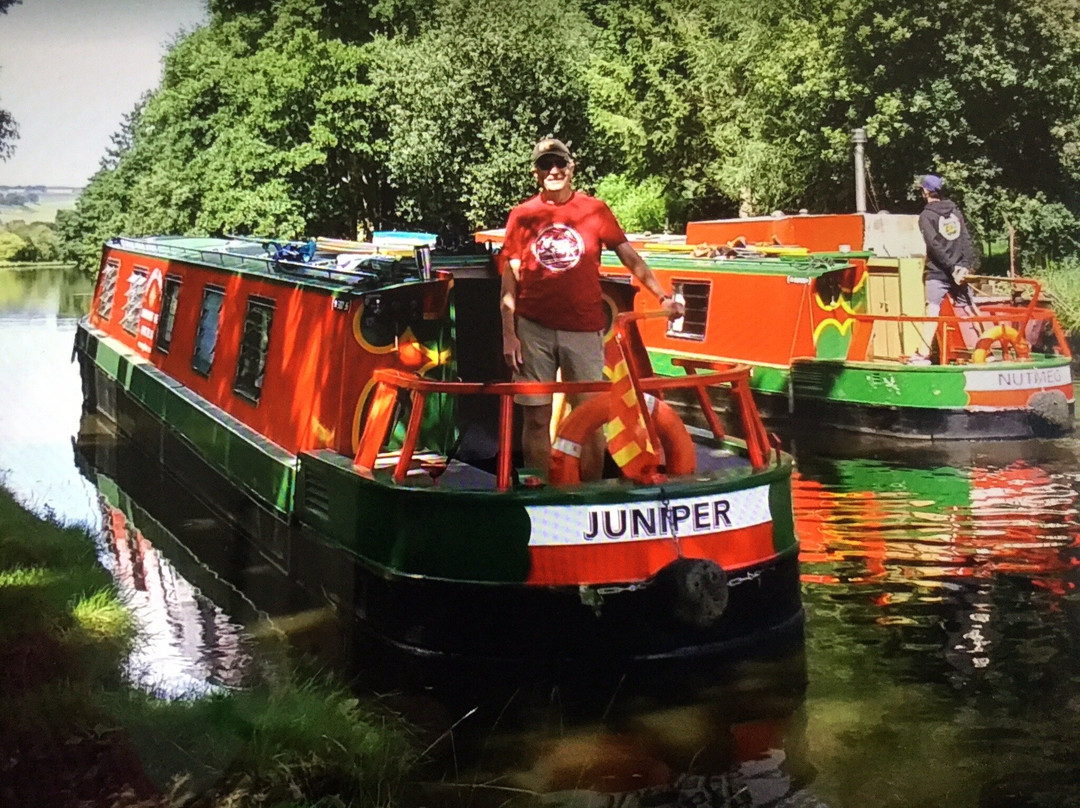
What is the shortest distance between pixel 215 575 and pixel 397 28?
2437 millimetres

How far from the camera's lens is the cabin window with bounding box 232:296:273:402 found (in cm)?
620

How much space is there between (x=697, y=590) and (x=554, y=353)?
100 cm

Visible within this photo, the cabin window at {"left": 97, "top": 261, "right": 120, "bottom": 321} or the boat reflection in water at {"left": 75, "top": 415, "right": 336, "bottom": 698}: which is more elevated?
the cabin window at {"left": 97, "top": 261, "right": 120, "bottom": 321}

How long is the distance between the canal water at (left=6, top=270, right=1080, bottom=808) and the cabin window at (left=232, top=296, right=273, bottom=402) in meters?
0.71

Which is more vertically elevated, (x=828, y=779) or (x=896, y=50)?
(x=896, y=50)

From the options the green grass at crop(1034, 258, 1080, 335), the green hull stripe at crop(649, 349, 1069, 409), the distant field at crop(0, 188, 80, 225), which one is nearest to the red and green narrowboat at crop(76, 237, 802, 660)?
the distant field at crop(0, 188, 80, 225)

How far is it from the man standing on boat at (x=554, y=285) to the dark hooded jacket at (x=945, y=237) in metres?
4.49

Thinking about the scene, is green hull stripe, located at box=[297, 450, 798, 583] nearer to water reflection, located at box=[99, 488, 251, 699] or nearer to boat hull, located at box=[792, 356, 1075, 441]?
A: water reflection, located at box=[99, 488, 251, 699]

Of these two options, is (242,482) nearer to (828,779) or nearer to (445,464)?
(445,464)

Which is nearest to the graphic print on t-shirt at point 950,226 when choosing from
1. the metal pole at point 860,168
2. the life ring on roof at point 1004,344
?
the life ring on roof at point 1004,344

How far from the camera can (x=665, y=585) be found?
13.6ft

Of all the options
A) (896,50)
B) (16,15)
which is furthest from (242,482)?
(896,50)

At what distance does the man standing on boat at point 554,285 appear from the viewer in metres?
4.47

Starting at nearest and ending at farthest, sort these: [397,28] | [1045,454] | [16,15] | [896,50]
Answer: [16,15]
[397,28]
[1045,454]
[896,50]
